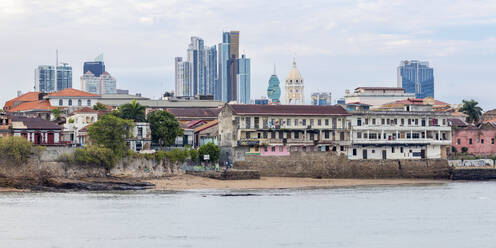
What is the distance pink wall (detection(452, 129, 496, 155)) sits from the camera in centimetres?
11438

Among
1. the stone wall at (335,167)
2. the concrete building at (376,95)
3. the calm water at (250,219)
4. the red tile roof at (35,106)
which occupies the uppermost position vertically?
the concrete building at (376,95)

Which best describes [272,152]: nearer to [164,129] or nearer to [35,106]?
[164,129]


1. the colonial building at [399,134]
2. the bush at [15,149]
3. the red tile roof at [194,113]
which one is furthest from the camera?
the red tile roof at [194,113]

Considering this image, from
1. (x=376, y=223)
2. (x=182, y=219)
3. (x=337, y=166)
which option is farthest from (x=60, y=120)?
(x=376, y=223)

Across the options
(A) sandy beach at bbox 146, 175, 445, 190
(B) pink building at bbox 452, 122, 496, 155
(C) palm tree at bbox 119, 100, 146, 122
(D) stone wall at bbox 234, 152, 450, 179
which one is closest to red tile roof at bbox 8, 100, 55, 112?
(C) palm tree at bbox 119, 100, 146, 122

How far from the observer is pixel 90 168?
8700 centimetres

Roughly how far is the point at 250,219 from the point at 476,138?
60.4 meters

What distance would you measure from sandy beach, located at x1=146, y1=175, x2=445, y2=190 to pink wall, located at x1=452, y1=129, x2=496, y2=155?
17.2 m

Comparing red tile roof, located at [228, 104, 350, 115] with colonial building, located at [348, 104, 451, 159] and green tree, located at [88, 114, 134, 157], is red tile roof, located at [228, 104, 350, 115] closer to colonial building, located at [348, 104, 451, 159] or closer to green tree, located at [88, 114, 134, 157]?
colonial building, located at [348, 104, 451, 159]

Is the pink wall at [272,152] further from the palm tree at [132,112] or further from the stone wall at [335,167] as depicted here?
the palm tree at [132,112]

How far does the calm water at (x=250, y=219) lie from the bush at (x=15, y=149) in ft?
19.4

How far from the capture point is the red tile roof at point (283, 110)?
Result: 9862cm

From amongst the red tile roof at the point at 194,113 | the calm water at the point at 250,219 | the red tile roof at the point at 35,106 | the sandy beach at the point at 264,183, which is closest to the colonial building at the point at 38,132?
the sandy beach at the point at 264,183

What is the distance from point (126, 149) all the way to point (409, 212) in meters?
33.3
